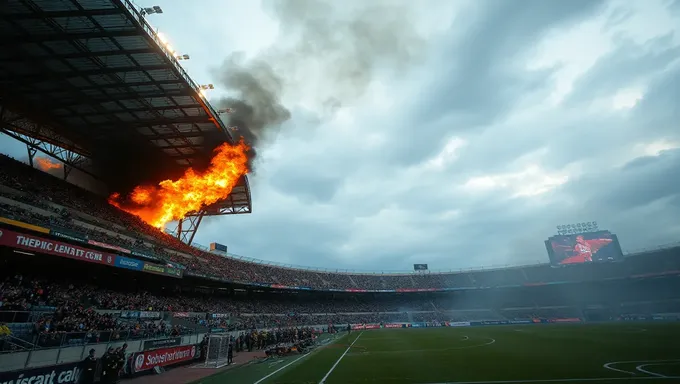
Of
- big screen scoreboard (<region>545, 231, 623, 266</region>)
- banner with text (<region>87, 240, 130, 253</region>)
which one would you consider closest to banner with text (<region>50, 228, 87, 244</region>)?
banner with text (<region>87, 240, 130, 253</region>)

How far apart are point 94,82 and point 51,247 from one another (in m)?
12.5

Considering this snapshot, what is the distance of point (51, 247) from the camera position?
69.8 ft

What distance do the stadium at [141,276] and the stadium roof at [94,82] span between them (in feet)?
0.39

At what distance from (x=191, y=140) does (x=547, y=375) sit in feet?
111

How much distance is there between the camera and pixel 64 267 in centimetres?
2623

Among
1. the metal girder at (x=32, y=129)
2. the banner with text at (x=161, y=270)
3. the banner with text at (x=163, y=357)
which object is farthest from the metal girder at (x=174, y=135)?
the banner with text at (x=163, y=357)

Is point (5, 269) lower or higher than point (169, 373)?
higher

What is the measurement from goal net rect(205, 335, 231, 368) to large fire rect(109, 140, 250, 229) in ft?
65.6

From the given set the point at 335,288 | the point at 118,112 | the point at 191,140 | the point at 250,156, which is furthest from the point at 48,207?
the point at 335,288

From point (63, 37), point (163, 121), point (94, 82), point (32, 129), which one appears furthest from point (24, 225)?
point (32, 129)

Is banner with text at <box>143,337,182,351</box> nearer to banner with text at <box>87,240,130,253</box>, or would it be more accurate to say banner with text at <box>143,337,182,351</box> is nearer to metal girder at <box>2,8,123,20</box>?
banner with text at <box>87,240,130,253</box>

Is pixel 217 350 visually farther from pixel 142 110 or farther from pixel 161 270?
pixel 142 110

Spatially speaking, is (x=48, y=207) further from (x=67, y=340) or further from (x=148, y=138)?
(x=67, y=340)

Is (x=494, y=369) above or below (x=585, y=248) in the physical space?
below
